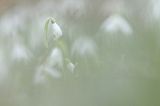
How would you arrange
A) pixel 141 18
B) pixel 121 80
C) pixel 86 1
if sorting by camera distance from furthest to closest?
pixel 86 1 → pixel 141 18 → pixel 121 80

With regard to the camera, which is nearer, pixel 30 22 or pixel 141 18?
pixel 141 18

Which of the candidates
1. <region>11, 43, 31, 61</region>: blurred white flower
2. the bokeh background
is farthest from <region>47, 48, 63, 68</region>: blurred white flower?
<region>11, 43, 31, 61</region>: blurred white flower

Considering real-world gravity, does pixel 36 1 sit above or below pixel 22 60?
above

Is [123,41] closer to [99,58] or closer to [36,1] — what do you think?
[99,58]

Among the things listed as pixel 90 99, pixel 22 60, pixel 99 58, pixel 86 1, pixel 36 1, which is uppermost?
pixel 36 1

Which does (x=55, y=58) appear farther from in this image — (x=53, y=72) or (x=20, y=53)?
(x=20, y=53)

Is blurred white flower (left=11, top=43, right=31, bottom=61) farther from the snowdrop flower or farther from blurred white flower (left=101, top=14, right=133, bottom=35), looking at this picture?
blurred white flower (left=101, top=14, right=133, bottom=35)

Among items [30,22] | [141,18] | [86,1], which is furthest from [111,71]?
[30,22]

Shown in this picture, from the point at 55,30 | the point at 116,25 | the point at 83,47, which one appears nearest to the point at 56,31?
the point at 55,30
